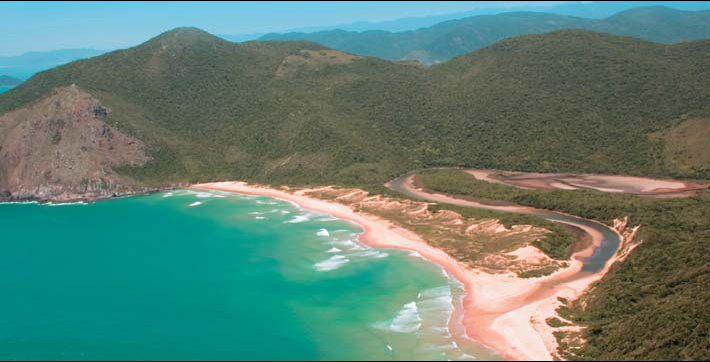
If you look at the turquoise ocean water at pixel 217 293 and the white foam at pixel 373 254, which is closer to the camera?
the turquoise ocean water at pixel 217 293

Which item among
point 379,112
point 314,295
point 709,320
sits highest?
point 379,112

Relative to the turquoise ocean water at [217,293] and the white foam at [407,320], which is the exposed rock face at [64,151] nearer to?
the turquoise ocean water at [217,293]

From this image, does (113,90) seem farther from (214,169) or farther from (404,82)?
(404,82)

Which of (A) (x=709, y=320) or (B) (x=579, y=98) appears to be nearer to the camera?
(A) (x=709, y=320)

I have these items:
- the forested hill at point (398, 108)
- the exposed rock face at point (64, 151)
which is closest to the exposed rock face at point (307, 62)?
the forested hill at point (398, 108)

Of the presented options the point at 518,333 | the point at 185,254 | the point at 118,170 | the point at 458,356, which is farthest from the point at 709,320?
the point at 118,170
